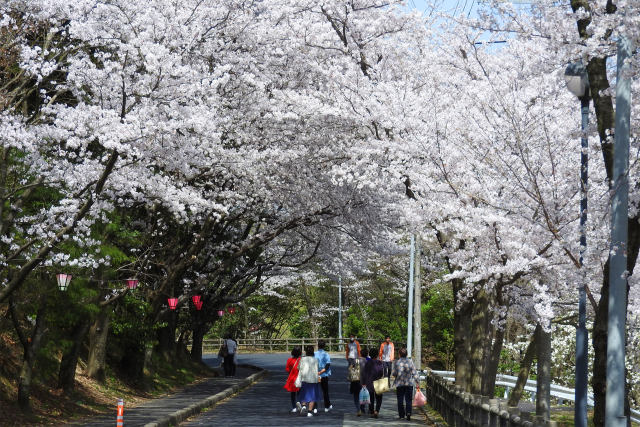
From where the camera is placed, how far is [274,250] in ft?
116

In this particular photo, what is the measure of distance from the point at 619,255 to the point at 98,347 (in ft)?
54.0

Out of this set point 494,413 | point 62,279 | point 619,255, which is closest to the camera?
point 619,255

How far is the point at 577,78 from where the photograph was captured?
11234 millimetres

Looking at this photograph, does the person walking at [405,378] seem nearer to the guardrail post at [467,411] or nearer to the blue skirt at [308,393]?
the blue skirt at [308,393]

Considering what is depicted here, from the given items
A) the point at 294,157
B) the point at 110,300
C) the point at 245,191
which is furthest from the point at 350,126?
the point at 110,300

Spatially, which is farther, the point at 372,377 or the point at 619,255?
the point at 372,377

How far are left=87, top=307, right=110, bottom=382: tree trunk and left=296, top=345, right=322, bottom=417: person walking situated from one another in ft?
18.1

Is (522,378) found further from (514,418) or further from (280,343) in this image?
(280,343)

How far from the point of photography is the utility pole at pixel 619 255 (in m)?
8.17

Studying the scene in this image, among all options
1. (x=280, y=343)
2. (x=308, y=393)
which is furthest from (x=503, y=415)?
(x=280, y=343)

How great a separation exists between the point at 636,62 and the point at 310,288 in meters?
52.7

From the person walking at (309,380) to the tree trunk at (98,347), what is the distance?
5.51m

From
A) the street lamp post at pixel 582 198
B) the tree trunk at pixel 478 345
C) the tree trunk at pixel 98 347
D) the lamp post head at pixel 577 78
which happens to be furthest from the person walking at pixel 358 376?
the lamp post head at pixel 577 78

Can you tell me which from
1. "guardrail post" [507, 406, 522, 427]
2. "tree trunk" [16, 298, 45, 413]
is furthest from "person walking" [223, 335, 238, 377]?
"guardrail post" [507, 406, 522, 427]
